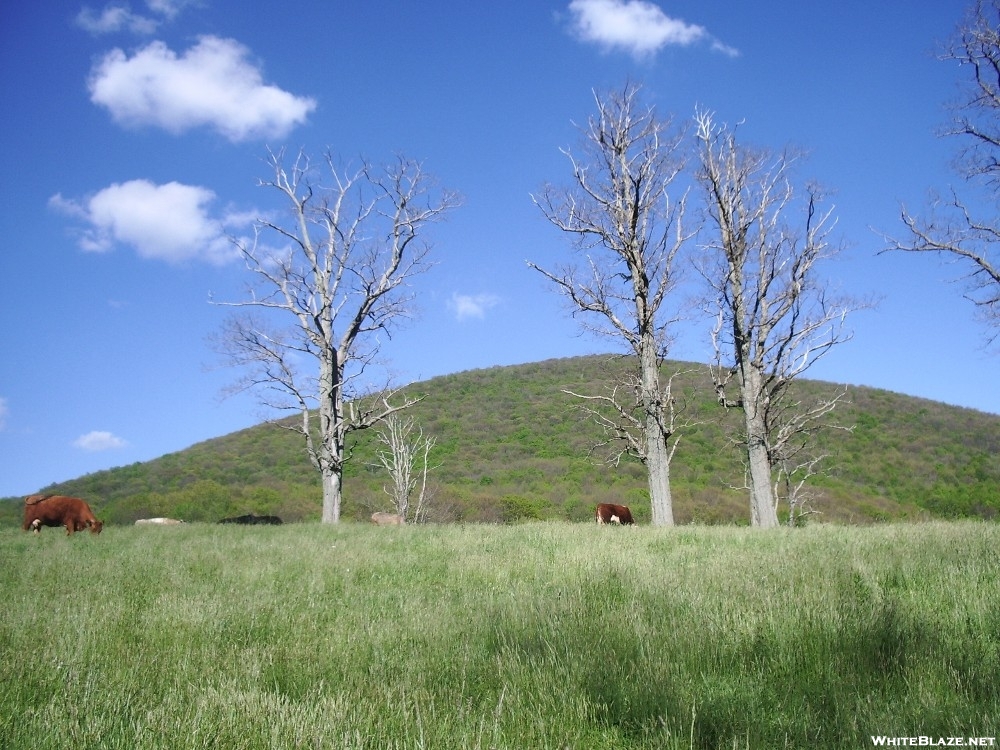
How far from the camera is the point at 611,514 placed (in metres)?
20.7

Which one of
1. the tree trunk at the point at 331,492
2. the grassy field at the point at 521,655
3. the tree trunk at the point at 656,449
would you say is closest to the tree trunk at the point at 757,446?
the tree trunk at the point at 656,449

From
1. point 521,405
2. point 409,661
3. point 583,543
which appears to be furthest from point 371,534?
point 521,405

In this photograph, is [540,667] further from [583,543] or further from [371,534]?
[371,534]

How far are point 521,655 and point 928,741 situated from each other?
83.3 inches

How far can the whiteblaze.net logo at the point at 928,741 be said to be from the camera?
2.40 meters

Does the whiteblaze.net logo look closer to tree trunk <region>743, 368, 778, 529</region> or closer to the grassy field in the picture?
the grassy field

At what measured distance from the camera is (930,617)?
418cm

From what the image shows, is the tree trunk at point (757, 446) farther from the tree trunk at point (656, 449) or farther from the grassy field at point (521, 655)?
the grassy field at point (521, 655)

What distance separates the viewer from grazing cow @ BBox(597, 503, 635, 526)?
2010 cm

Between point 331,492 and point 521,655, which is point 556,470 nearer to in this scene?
point 331,492

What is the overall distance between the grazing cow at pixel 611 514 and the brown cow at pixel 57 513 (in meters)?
14.4

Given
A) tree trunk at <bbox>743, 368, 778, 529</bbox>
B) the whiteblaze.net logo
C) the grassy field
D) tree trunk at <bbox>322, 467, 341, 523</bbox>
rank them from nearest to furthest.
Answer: the whiteblaze.net logo < the grassy field < tree trunk at <bbox>743, 368, 778, 529</bbox> < tree trunk at <bbox>322, 467, 341, 523</bbox>

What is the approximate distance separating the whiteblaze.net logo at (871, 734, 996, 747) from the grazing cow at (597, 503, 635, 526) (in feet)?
56.8

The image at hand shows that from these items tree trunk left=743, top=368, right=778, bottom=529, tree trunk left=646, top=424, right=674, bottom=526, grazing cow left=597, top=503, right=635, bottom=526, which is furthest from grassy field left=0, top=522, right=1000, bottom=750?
grazing cow left=597, top=503, right=635, bottom=526
